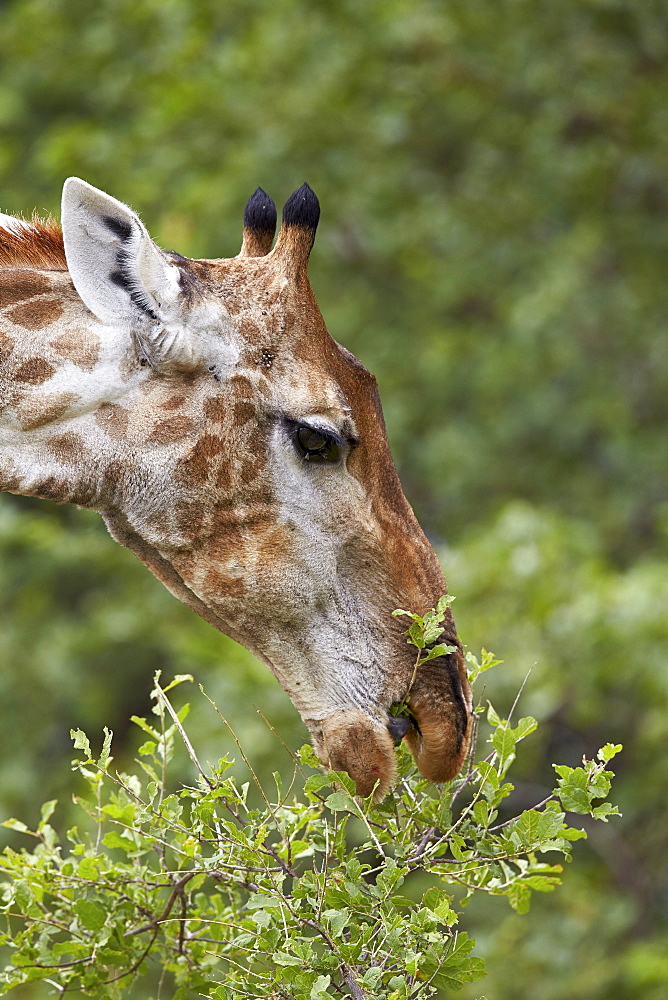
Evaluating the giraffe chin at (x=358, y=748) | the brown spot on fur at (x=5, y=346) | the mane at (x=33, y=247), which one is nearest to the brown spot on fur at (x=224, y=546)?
the giraffe chin at (x=358, y=748)

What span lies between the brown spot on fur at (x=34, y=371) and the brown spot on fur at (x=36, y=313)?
10 cm

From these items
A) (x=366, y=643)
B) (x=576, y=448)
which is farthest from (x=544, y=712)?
(x=576, y=448)

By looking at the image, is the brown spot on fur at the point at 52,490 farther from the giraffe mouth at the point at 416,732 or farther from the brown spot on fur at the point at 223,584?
the giraffe mouth at the point at 416,732

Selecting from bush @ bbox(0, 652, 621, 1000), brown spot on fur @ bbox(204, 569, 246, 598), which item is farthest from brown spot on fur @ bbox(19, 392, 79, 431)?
bush @ bbox(0, 652, 621, 1000)

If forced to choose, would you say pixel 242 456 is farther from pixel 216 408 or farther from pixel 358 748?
pixel 358 748

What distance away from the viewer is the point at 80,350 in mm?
3182

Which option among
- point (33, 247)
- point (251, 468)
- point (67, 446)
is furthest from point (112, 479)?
point (33, 247)

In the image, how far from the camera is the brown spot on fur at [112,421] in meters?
3.20

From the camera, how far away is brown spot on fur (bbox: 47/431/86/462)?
10.4ft

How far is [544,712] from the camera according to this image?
7055mm

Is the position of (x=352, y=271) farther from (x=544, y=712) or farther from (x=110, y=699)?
(x=544, y=712)

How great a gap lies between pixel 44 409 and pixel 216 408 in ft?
1.44

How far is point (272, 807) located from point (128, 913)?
46 cm

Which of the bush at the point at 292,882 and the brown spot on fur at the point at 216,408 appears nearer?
the bush at the point at 292,882
